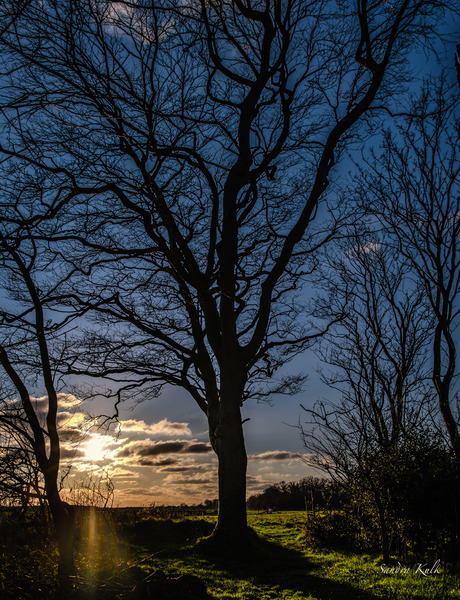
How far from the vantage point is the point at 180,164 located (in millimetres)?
9961

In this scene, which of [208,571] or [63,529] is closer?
[63,529]

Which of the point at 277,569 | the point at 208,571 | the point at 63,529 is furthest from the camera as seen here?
the point at 277,569

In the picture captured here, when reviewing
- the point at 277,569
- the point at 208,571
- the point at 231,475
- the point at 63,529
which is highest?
the point at 231,475

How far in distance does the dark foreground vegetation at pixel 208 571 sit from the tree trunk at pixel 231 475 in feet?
1.27

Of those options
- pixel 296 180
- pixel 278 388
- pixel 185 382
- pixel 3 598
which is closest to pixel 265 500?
pixel 278 388

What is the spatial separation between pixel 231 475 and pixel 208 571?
219 cm

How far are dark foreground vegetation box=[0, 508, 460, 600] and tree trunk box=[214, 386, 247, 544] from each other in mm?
388

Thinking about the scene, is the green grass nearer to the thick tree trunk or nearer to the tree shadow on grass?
the tree shadow on grass

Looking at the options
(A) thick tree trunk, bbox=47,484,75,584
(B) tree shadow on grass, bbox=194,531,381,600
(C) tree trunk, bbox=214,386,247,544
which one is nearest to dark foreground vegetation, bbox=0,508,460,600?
(B) tree shadow on grass, bbox=194,531,381,600

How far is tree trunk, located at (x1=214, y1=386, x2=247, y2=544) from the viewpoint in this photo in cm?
944

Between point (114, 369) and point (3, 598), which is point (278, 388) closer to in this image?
point (114, 369)

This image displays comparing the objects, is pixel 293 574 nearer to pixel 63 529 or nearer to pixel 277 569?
pixel 277 569

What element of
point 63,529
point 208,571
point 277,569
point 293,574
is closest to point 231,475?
point 277,569

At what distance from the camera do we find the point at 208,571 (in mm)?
7801
